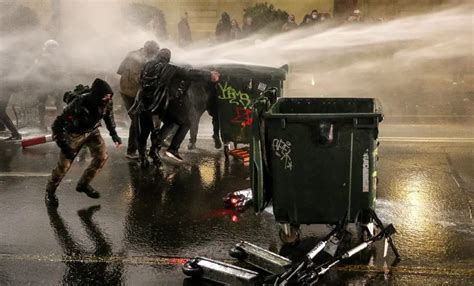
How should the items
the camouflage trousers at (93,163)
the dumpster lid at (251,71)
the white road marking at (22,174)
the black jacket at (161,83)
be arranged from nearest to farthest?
1. the camouflage trousers at (93,163)
2. the black jacket at (161,83)
3. the white road marking at (22,174)
4. the dumpster lid at (251,71)

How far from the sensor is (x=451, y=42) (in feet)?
64.5

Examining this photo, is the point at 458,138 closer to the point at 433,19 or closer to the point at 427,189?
the point at 427,189

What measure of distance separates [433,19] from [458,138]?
12804 mm

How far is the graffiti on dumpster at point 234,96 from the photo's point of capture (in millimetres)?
8789

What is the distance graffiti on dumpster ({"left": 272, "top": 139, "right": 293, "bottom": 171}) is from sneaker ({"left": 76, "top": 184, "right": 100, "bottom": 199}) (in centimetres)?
272

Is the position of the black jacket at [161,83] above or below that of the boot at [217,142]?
above

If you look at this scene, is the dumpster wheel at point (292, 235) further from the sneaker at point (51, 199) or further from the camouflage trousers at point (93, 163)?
the sneaker at point (51, 199)

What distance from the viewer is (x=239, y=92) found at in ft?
28.8

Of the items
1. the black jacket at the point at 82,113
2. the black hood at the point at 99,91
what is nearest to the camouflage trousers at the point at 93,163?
the black jacket at the point at 82,113

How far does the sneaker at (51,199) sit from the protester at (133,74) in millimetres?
2054

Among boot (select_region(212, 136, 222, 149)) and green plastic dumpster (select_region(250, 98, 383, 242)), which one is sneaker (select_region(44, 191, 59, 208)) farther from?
boot (select_region(212, 136, 222, 149))

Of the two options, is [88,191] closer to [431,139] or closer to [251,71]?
[251,71]

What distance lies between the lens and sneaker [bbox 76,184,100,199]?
23.8ft

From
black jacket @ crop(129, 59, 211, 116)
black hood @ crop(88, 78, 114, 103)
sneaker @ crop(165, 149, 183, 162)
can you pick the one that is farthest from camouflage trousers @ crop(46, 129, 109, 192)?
sneaker @ crop(165, 149, 183, 162)
